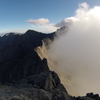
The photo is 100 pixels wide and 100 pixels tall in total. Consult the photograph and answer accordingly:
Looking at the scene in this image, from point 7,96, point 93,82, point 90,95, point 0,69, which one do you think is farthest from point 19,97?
point 0,69

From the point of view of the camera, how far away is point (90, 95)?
43.2 metres

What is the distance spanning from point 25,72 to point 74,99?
293 feet

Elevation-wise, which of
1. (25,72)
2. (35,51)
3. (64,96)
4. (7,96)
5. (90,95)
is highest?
(35,51)

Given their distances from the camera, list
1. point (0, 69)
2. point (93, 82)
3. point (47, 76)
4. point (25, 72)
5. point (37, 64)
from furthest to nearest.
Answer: point (0, 69) → point (93, 82) → point (25, 72) → point (37, 64) → point (47, 76)

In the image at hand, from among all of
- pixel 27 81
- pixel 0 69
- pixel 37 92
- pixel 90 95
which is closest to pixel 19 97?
pixel 37 92

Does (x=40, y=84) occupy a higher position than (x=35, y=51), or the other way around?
(x=35, y=51)

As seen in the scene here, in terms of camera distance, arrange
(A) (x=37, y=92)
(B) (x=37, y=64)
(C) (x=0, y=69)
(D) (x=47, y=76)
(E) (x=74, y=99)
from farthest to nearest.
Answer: (C) (x=0, y=69), (B) (x=37, y=64), (D) (x=47, y=76), (E) (x=74, y=99), (A) (x=37, y=92)

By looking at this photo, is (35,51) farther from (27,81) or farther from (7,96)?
(7,96)

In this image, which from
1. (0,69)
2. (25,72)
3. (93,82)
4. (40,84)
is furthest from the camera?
(0,69)

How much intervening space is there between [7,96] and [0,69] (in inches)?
6135

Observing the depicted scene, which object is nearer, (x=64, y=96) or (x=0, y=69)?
(x=64, y=96)

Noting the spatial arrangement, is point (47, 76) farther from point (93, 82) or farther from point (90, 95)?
point (93, 82)

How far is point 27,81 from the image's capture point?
44.0 m

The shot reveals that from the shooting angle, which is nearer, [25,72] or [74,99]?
[74,99]
